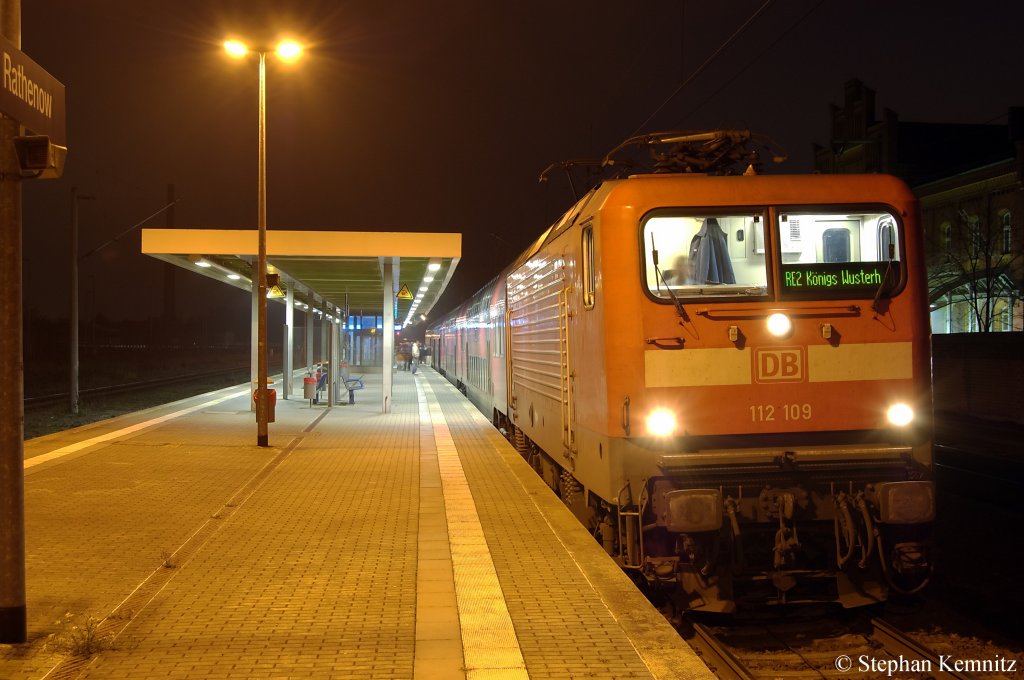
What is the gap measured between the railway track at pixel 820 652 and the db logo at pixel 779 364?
184 cm

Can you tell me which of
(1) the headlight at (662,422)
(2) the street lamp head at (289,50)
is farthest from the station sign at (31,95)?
(2) the street lamp head at (289,50)

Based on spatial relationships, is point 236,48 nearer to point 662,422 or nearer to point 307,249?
point 307,249

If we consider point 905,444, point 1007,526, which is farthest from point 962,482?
point 905,444

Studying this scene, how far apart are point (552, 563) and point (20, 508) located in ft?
12.3

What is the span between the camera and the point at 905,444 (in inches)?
246

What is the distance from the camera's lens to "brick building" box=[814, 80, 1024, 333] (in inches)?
1080

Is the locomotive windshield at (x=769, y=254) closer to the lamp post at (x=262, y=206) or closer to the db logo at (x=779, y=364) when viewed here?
the db logo at (x=779, y=364)

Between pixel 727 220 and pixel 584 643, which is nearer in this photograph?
pixel 584 643

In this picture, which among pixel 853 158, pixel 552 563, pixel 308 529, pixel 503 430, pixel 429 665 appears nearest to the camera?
pixel 429 665

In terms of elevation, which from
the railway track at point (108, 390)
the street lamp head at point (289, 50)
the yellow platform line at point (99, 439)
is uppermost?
the street lamp head at point (289, 50)

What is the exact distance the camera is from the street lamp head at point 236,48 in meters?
14.3

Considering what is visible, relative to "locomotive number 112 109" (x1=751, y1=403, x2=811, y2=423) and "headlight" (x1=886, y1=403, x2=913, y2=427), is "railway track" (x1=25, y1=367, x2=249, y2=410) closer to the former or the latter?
"locomotive number 112 109" (x1=751, y1=403, x2=811, y2=423)

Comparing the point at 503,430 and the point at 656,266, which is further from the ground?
the point at 656,266

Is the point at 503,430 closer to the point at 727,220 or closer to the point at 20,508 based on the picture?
the point at 727,220
